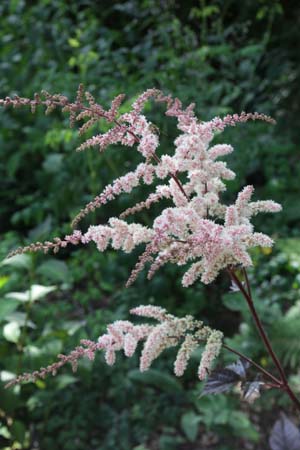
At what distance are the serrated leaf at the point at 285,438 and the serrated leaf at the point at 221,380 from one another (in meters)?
0.37

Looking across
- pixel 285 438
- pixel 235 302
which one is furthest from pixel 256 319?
pixel 235 302

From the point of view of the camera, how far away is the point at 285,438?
5.43 ft

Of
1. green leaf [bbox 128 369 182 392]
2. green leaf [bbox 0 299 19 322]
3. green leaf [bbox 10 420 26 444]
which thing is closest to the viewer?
green leaf [bbox 0 299 19 322]

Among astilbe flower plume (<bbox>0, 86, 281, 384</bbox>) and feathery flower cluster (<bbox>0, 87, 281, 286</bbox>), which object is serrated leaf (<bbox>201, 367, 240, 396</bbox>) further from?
feathery flower cluster (<bbox>0, 87, 281, 286</bbox>)

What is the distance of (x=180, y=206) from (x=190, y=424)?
1.43 meters

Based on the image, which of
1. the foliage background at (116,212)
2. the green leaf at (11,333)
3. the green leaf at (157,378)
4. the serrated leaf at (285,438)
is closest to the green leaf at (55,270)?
the foliage background at (116,212)

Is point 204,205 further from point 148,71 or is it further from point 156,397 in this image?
point 148,71

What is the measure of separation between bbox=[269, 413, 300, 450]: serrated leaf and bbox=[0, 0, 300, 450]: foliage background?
65 cm

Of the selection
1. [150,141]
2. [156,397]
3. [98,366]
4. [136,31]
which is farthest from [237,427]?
[136,31]

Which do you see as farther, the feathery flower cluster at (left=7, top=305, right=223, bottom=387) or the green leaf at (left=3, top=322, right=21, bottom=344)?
the green leaf at (left=3, top=322, right=21, bottom=344)

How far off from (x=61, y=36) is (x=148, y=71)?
1.19m

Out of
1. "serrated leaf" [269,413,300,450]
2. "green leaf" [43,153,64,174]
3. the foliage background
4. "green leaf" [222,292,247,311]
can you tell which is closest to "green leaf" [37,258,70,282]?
the foliage background

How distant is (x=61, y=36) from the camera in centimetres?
457

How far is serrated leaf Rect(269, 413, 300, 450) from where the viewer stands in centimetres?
163
